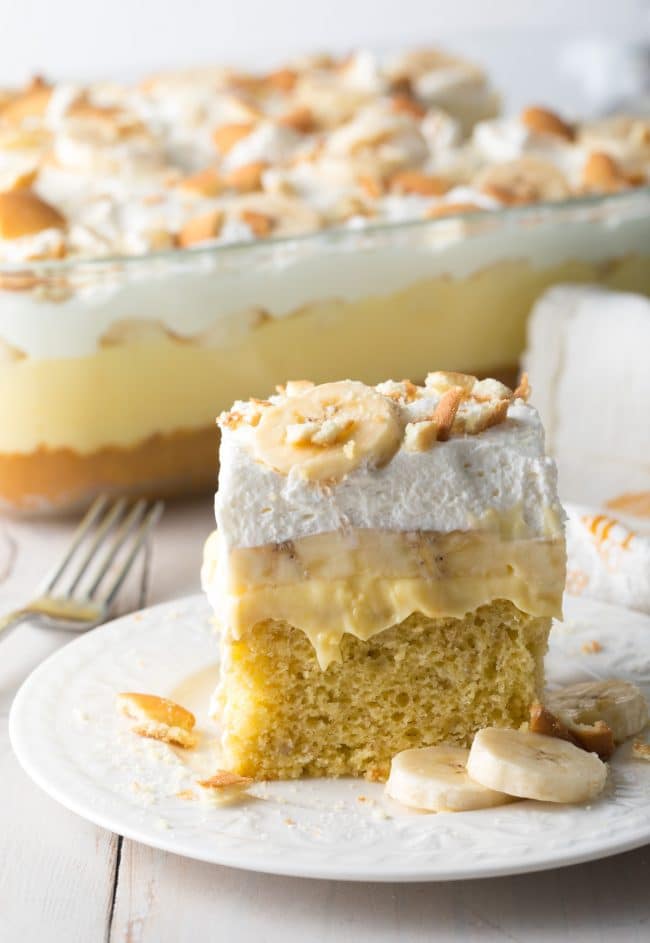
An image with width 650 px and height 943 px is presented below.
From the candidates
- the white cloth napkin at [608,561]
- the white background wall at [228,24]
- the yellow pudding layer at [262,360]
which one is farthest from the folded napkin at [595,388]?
the white background wall at [228,24]

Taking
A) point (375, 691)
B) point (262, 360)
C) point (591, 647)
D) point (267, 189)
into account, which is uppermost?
point (267, 189)

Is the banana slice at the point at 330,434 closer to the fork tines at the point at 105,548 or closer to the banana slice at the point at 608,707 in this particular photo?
the banana slice at the point at 608,707

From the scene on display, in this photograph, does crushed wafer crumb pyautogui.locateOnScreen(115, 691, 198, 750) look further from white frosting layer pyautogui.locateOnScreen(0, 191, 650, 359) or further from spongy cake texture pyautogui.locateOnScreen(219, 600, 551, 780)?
white frosting layer pyautogui.locateOnScreen(0, 191, 650, 359)

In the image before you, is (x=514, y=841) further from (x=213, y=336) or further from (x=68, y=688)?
(x=213, y=336)

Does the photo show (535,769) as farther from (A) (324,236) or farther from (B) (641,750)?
(A) (324,236)

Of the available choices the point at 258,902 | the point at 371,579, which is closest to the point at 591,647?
the point at 371,579

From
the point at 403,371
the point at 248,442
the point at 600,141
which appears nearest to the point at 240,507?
the point at 248,442

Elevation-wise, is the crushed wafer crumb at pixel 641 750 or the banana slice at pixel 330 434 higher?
the banana slice at pixel 330 434
